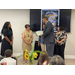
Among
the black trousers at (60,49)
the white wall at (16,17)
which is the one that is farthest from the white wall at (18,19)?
the black trousers at (60,49)

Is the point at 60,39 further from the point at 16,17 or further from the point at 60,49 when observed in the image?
the point at 16,17

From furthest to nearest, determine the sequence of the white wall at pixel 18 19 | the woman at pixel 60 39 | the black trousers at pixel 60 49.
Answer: the white wall at pixel 18 19 → the black trousers at pixel 60 49 → the woman at pixel 60 39

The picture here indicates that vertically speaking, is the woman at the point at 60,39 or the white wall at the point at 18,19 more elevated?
the white wall at the point at 18,19

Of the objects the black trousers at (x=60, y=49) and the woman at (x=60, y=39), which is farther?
the black trousers at (x=60, y=49)

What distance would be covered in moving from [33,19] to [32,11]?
1.12ft

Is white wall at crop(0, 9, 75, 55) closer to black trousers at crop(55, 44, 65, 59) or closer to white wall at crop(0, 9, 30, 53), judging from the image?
white wall at crop(0, 9, 30, 53)

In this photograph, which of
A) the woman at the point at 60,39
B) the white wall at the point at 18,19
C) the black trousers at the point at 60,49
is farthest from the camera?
the white wall at the point at 18,19

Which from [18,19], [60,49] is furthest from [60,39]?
[18,19]

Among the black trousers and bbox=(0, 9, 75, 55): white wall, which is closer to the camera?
the black trousers

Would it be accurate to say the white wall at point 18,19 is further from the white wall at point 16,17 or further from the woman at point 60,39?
the woman at point 60,39

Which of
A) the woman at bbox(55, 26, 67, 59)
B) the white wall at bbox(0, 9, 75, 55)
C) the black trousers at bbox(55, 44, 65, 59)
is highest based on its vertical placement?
the white wall at bbox(0, 9, 75, 55)

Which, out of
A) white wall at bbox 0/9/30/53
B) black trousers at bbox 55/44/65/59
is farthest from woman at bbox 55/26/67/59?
white wall at bbox 0/9/30/53

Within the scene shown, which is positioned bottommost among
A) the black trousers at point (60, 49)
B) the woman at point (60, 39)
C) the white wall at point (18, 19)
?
the black trousers at point (60, 49)

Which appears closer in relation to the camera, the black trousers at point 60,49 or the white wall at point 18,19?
the black trousers at point 60,49
